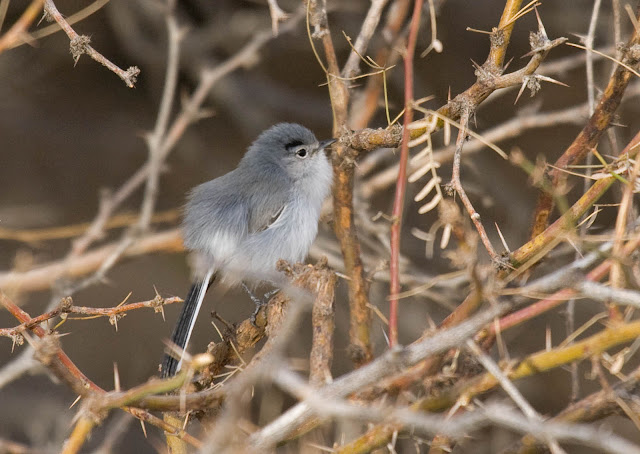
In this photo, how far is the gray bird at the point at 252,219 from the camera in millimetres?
3422

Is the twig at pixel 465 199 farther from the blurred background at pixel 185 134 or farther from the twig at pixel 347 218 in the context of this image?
the blurred background at pixel 185 134

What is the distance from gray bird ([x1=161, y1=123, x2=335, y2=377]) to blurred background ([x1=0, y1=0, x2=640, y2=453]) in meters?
1.05

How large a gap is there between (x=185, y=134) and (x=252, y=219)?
93.7 inches

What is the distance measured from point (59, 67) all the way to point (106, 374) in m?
2.35

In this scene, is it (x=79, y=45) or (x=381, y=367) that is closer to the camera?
(x=381, y=367)

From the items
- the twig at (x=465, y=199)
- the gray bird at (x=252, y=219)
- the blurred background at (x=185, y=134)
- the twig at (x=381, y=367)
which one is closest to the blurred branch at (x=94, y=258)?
the blurred background at (x=185, y=134)

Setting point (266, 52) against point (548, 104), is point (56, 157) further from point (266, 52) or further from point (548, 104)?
point (548, 104)

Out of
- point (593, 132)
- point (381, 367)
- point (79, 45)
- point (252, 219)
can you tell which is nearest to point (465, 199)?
point (381, 367)

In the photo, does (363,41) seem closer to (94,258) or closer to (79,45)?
(79,45)

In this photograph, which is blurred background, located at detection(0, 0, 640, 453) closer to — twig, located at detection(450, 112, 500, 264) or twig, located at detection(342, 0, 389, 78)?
twig, located at detection(342, 0, 389, 78)

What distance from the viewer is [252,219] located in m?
3.58

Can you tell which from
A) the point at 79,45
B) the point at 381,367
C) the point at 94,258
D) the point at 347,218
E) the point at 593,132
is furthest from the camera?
the point at 94,258

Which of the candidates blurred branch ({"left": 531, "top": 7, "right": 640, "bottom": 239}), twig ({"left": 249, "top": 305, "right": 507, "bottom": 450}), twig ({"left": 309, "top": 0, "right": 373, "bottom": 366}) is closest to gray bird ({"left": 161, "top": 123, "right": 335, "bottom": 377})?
twig ({"left": 309, "top": 0, "right": 373, "bottom": 366})

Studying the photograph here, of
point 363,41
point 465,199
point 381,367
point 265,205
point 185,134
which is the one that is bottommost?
point 381,367
